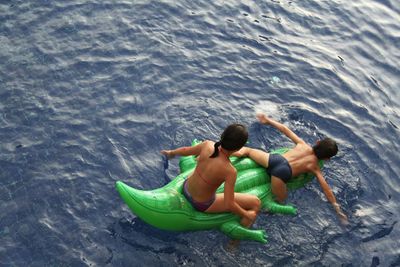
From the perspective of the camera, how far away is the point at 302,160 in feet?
28.5

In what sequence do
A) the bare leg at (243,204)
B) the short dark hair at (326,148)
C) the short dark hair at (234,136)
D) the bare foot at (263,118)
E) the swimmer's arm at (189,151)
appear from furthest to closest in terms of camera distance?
1. the bare foot at (263,118)
2. the short dark hair at (326,148)
3. the swimmer's arm at (189,151)
4. the bare leg at (243,204)
5. the short dark hair at (234,136)

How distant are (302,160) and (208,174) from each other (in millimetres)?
2116

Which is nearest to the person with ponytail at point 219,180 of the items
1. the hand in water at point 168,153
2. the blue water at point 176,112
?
the hand in water at point 168,153

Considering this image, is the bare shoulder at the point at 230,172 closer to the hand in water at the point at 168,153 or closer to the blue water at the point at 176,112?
the blue water at the point at 176,112

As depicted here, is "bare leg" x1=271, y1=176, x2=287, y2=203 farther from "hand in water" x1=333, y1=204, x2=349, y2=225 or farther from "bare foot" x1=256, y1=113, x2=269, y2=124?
"bare foot" x1=256, y1=113, x2=269, y2=124

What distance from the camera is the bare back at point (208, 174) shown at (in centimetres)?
718

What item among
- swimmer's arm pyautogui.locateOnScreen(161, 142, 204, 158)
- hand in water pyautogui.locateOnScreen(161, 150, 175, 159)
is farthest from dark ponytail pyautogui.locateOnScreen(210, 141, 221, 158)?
hand in water pyautogui.locateOnScreen(161, 150, 175, 159)

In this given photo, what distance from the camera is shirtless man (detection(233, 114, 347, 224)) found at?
8.50m

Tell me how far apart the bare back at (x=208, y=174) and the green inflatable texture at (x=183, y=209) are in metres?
0.29

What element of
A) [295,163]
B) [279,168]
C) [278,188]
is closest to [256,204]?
[278,188]

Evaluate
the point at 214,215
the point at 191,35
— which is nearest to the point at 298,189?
the point at 214,215

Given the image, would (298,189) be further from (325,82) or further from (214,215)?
(325,82)

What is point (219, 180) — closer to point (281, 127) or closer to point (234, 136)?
point (234, 136)

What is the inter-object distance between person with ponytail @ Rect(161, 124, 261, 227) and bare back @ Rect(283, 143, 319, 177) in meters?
1.02
